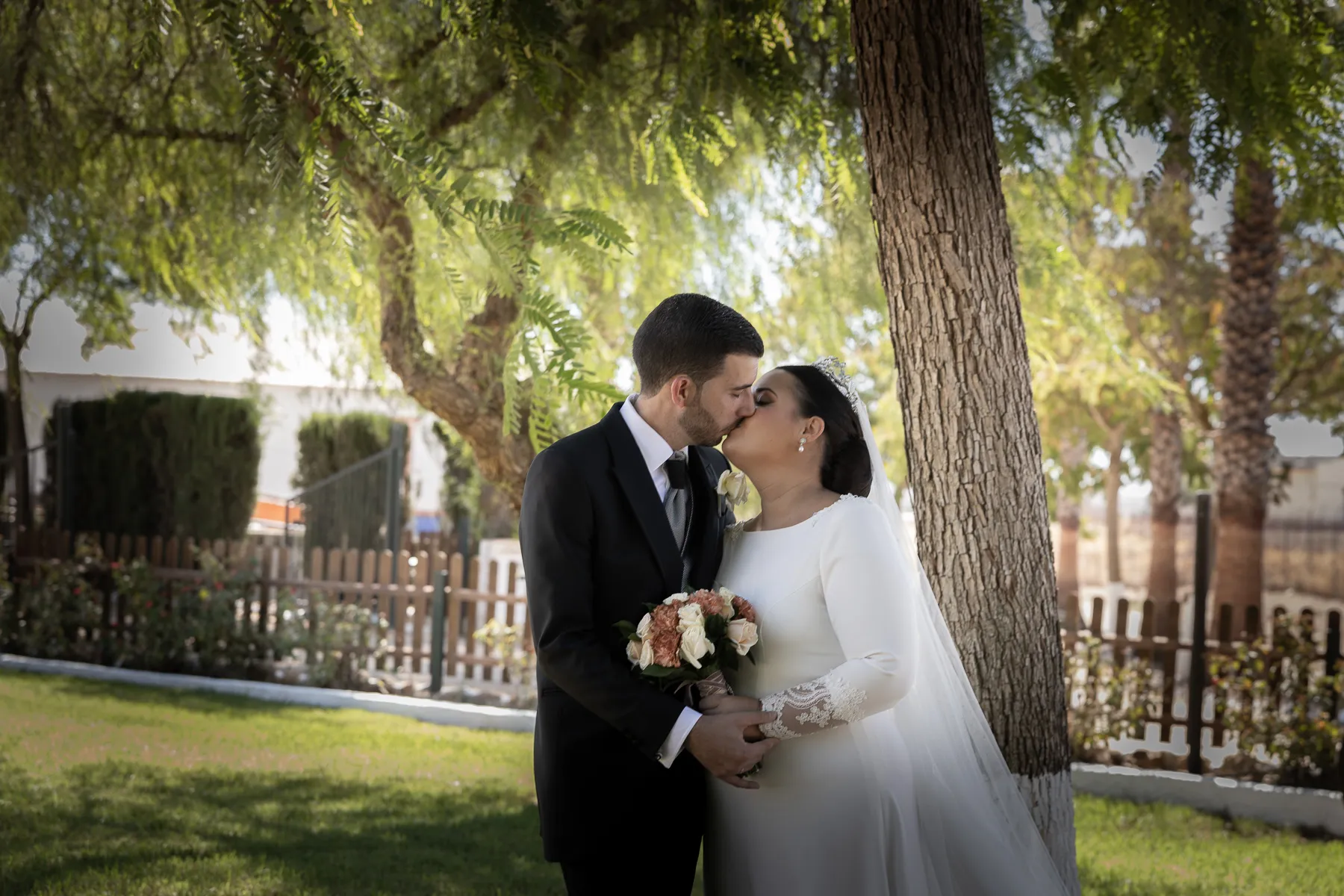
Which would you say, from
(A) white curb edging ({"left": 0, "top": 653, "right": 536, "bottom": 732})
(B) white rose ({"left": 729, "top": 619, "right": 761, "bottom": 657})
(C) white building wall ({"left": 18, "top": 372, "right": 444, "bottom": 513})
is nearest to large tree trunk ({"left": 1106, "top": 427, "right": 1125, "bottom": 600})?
(C) white building wall ({"left": 18, "top": 372, "right": 444, "bottom": 513})

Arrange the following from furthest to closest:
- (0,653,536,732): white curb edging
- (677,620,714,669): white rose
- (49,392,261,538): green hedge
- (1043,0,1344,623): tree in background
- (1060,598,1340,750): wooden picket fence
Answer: (49,392,261,538): green hedge < (0,653,536,732): white curb edging < (1060,598,1340,750): wooden picket fence < (1043,0,1344,623): tree in background < (677,620,714,669): white rose

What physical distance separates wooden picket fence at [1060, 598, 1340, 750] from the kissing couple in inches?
216

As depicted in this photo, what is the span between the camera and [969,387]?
12.4 feet

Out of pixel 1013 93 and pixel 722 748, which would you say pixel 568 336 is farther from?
pixel 1013 93

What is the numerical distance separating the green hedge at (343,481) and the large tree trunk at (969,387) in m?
10.9

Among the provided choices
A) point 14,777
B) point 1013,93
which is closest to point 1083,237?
point 1013,93

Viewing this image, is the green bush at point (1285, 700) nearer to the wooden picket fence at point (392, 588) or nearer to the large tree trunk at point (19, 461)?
the wooden picket fence at point (392, 588)

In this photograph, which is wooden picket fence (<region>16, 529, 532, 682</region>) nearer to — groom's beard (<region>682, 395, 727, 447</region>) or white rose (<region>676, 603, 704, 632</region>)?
groom's beard (<region>682, 395, 727, 447</region>)

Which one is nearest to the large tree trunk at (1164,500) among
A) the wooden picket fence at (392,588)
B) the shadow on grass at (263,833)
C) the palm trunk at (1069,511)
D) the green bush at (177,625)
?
the palm trunk at (1069,511)

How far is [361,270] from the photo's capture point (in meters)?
7.50

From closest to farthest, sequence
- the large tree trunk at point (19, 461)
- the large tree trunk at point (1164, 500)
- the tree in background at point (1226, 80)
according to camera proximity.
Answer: the tree in background at point (1226, 80), the large tree trunk at point (19, 461), the large tree trunk at point (1164, 500)

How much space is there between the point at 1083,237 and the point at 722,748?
17275mm

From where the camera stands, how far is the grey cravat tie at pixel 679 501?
3234 millimetres

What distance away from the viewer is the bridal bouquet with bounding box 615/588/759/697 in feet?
9.17
